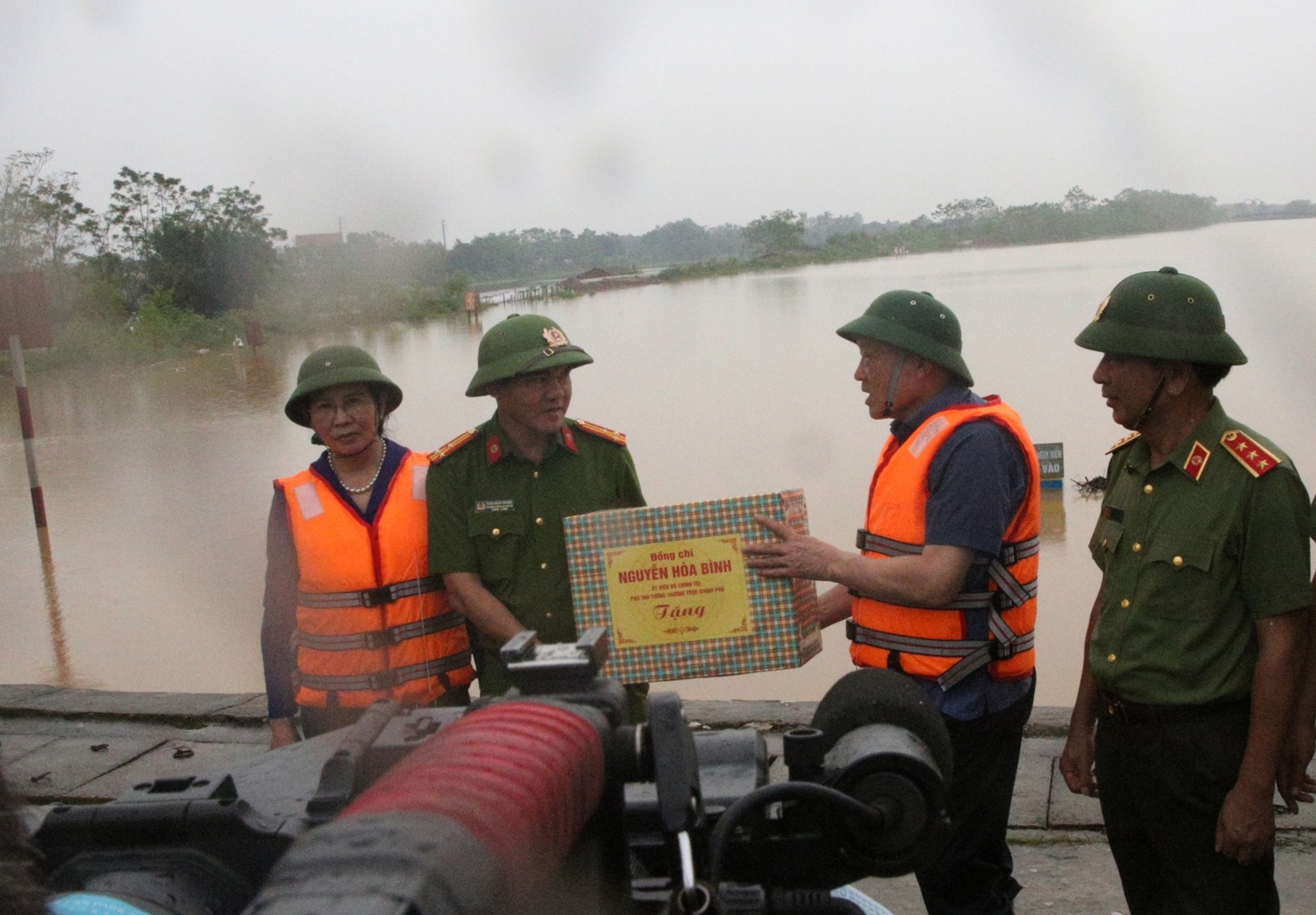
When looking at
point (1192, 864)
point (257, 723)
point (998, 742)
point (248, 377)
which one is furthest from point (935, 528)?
point (248, 377)

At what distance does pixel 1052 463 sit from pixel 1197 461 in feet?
33.6

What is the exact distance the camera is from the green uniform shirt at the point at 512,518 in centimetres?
351

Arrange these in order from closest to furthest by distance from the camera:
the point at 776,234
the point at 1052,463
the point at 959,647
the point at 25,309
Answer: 1. the point at 959,647
2. the point at 1052,463
3. the point at 25,309
4. the point at 776,234

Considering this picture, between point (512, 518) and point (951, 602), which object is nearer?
point (951, 602)

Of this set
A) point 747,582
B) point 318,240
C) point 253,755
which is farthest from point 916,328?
point 318,240

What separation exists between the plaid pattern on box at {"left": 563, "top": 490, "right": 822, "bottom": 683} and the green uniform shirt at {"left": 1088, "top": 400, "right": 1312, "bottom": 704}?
2.47 feet

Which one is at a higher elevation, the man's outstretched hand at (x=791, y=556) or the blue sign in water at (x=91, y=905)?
the blue sign in water at (x=91, y=905)

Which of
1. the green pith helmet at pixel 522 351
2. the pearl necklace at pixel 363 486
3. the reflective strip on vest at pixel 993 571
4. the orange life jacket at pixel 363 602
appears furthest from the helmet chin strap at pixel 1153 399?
the pearl necklace at pixel 363 486

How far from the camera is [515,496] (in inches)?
139

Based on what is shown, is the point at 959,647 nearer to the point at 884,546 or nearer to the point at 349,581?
the point at 884,546

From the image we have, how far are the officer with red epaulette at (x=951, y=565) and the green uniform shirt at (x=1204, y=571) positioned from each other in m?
0.25

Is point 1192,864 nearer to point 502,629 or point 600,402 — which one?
point 502,629

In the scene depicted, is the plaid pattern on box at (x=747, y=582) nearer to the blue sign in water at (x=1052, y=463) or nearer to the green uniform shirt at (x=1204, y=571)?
the green uniform shirt at (x=1204, y=571)

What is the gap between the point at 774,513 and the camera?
9.84 ft
